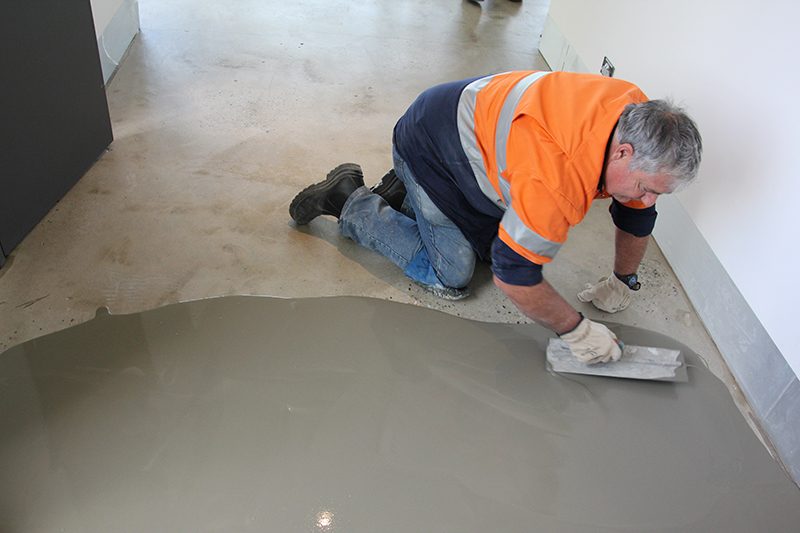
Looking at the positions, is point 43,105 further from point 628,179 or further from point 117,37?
point 628,179

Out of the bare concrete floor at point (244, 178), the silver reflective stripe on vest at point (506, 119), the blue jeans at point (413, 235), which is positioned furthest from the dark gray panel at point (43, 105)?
the silver reflective stripe on vest at point (506, 119)

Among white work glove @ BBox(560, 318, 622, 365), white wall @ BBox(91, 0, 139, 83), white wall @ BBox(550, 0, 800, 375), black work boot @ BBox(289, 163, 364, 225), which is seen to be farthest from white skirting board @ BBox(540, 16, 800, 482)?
white wall @ BBox(91, 0, 139, 83)

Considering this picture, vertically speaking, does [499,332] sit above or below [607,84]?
below

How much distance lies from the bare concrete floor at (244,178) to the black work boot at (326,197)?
3.8 inches

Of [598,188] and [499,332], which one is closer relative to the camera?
[598,188]

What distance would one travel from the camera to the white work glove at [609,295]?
6.99ft

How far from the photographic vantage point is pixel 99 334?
187 cm

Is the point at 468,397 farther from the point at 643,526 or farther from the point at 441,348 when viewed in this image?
the point at 643,526

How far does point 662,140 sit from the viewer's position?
1.47 m

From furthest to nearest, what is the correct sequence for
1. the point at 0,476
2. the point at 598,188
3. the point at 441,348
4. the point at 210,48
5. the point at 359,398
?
the point at 210,48 → the point at 441,348 → the point at 359,398 → the point at 598,188 → the point at 0,476

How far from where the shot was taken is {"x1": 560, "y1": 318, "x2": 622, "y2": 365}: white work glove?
5.97 feet

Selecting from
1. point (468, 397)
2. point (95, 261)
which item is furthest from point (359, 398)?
point (95, 261)

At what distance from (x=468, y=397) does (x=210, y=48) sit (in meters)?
2.60

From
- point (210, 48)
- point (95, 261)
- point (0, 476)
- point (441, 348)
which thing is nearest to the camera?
point (0, 476)
